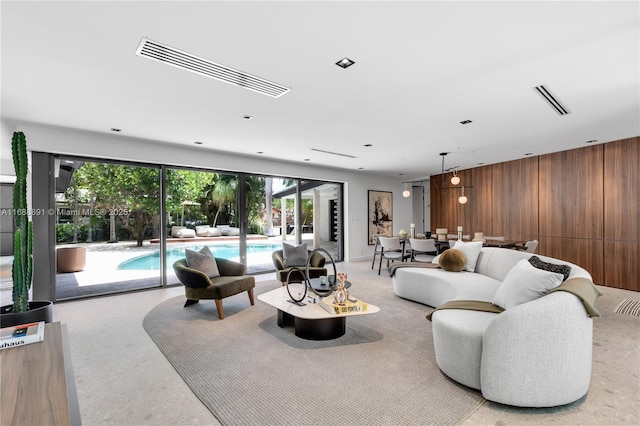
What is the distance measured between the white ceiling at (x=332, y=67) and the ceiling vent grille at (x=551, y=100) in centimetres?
7

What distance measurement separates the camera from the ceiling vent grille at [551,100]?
125 inches

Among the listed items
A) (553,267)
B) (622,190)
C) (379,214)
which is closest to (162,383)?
(553,267)

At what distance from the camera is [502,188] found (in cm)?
733

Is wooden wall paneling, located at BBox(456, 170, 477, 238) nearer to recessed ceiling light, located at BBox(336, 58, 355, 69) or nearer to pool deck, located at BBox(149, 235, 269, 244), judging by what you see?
pool deck, located at BBox(149, 235, 269, 244)

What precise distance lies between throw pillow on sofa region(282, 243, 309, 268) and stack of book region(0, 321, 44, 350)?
374 centimetres

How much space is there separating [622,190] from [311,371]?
6.26 metres

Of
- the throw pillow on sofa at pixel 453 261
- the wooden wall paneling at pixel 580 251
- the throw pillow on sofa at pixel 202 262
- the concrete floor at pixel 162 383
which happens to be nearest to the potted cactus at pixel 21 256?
the concrete floor at pixel 162 383

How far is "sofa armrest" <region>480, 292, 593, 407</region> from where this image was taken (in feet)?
6.48

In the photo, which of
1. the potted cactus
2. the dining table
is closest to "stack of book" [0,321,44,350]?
the potted cactus

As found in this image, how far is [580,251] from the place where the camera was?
19.5 ft

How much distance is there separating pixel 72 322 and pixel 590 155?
8.67 meters

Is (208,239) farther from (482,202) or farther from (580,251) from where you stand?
(580,251)

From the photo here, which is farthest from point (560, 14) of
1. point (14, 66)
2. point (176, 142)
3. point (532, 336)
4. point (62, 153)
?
point (62, 153)

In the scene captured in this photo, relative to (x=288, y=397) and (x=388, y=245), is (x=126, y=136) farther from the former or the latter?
(x=388, y=245)
